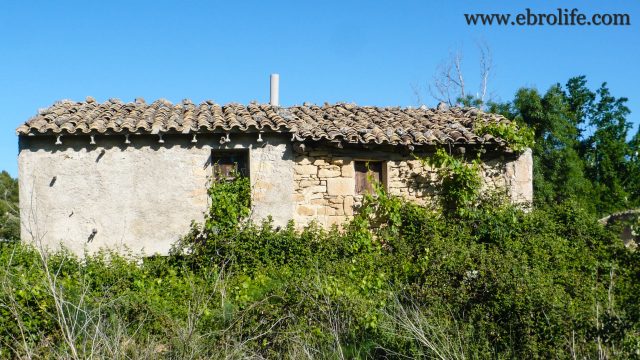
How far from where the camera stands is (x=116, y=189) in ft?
35.0

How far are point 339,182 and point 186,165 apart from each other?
279 cm

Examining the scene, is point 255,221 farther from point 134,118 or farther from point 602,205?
point 602,205

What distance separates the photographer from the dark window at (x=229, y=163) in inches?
435

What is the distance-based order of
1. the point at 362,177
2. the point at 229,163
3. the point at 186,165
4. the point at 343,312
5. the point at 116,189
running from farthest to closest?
1. the point at 362,177
2. the point at 229,163
3. the point at 186,165
4. the point at 116,189
5. the point at 343,312

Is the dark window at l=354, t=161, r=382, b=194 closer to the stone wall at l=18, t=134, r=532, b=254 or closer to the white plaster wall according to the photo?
the stone wall at l=18, t=134, r=532, b=254

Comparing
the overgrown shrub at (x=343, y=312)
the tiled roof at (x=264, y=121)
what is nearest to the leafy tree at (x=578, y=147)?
the tiled roof at (x=264, y=121)

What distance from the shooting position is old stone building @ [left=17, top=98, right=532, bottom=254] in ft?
34.6

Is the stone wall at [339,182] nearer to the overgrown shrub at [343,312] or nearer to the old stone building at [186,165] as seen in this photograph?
the old stone building at [186,165]

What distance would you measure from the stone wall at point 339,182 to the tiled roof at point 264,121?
447 mm

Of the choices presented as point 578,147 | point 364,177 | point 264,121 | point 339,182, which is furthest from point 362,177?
point 578,147

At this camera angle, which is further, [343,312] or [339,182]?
[339,182]

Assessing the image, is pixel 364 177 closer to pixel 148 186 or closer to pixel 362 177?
pixel 362 177

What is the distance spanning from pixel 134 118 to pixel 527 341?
786cm

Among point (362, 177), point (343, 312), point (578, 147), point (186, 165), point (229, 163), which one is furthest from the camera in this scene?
point (578, 147)
